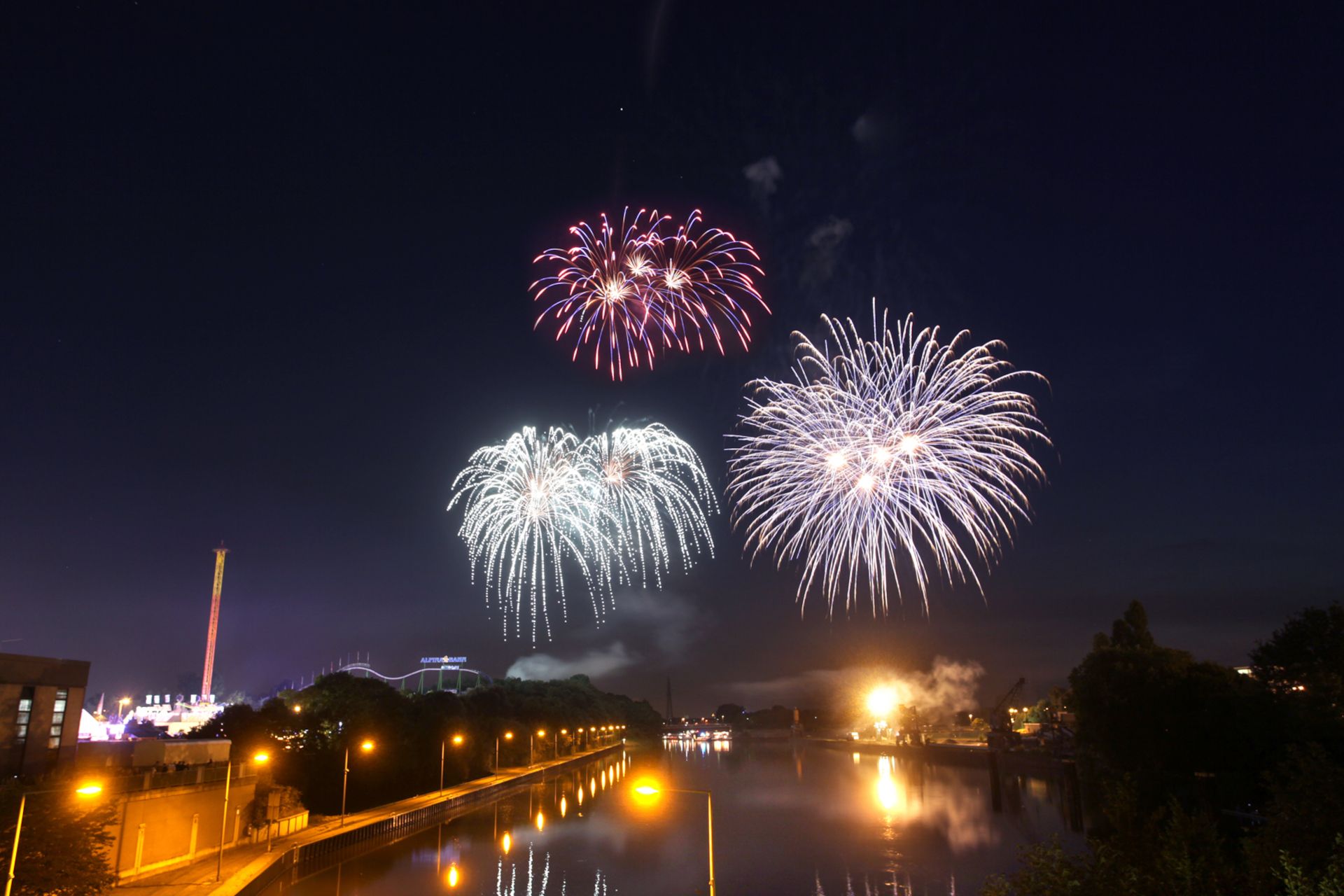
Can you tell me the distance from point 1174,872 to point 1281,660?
54137 millimetres

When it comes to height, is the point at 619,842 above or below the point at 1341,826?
below

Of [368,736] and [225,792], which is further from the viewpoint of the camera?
[368,736]

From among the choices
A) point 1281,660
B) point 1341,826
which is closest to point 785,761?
point 1281,660

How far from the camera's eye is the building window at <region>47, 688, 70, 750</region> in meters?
33.0

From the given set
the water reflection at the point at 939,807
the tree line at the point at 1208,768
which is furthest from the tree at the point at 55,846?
the water reflection at the point at 939,807

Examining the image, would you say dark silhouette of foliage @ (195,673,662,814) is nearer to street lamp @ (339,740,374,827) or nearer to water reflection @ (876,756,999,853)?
street lamp @ (339,740,374,827)

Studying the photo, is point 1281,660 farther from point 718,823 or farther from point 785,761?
point 785,761

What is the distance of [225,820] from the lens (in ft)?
107

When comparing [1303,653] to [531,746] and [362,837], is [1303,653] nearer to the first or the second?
[362,837]

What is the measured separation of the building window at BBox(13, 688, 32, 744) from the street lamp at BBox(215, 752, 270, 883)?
23.3ft

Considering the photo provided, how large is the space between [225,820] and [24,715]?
27.1 ft

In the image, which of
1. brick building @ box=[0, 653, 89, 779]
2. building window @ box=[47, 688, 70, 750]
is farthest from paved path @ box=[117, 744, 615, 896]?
building window @ box=[47, 688, 70, 750]

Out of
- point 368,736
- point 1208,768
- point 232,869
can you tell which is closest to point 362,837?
point 232,869

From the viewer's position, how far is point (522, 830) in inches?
2130
